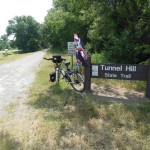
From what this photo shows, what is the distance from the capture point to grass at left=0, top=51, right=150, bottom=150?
3.66 metres

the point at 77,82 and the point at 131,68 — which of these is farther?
the point at 77,82

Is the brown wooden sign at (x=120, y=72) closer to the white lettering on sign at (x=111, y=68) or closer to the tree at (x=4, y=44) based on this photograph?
the white lettering on sign at (x=111, y=68)

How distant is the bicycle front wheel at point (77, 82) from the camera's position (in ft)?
21.3

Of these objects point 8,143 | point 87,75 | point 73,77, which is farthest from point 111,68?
point 8,143

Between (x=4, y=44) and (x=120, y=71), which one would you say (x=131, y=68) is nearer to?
(x=120, y=71)

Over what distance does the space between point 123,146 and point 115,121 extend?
93cm

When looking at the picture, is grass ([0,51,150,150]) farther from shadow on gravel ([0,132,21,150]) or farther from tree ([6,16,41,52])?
tree ([6,16,41,52])

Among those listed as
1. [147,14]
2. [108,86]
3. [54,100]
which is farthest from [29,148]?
[147,14]

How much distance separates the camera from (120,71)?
6000 mm

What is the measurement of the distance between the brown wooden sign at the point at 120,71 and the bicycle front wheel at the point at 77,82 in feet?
1.40

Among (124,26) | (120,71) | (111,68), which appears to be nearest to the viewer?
(120,71)

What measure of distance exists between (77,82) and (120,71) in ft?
4.41

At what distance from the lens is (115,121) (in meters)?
4.46

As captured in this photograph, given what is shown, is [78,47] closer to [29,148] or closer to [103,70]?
[103,70]
